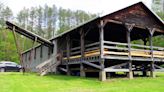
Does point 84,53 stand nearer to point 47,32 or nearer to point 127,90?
point 127,90

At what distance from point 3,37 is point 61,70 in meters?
33.7

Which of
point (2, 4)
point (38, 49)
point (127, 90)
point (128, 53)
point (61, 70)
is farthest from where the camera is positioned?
point (2, 4)

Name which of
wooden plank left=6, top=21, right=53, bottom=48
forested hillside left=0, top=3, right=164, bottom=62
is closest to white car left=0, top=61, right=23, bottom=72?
wooden plank left=6, top=21, right=53, bottom=48

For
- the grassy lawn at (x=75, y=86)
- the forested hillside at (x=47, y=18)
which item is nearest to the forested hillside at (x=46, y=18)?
the forested hillside at (x=47, y=18)

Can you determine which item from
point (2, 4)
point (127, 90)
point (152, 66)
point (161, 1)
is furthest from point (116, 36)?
point (161, 1)

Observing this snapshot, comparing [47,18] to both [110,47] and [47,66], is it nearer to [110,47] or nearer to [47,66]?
[47,66]

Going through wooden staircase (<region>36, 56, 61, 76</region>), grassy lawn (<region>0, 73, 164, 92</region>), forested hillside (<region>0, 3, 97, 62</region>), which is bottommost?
grassy lawn (<region>0, 73, 164, 92</region>)

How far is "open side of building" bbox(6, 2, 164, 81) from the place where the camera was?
67.5ft

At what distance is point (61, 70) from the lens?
2786cm

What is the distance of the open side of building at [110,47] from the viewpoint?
20.6 metres

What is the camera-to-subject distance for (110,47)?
20.2 m

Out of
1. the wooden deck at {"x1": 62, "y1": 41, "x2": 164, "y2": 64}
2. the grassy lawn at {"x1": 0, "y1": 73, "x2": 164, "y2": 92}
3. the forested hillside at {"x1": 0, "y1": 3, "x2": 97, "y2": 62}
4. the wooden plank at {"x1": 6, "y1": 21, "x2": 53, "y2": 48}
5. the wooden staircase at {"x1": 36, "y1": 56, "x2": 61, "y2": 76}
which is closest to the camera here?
the grassy lawn at {"x1": 0, "y1": 73, "x2": 164, "y2": 92}

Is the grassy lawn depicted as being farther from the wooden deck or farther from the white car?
the white car

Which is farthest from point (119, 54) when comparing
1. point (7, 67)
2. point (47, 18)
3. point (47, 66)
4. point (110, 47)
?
point (47, 18)
